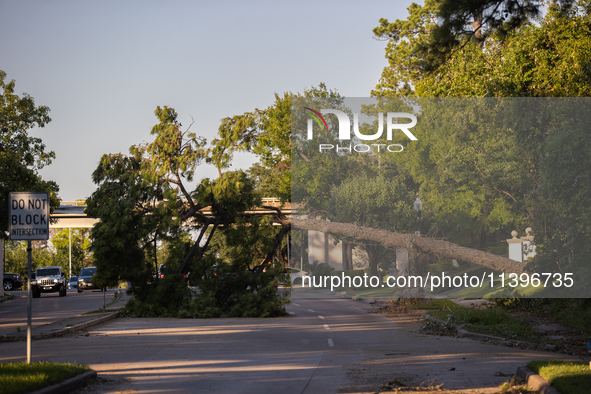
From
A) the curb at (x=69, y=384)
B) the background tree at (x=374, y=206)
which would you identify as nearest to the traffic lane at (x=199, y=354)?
the curb at (x=69, y=384)

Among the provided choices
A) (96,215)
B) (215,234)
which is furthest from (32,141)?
(215,234)

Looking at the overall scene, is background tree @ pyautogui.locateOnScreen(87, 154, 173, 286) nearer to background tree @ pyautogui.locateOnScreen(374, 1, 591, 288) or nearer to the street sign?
background tree @ pyautogui.locateOnScreen(374, 1, 591, 288)

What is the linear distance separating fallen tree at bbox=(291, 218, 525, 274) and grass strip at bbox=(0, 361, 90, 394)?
1558 cm

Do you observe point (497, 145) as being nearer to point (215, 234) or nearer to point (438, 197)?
point (438, 197)

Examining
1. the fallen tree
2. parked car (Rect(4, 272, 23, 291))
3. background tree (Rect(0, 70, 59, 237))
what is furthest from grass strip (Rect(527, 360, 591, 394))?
parked car (Rect(4, 272, 23, 291))

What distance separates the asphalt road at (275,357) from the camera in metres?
9.04

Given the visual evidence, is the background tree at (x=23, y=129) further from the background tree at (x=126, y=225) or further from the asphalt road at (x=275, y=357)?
the asphalt road at (x=275, y=357)

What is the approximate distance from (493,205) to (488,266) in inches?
92.2

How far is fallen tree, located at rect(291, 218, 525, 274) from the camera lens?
71.5 feet

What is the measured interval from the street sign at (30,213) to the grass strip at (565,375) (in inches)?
338

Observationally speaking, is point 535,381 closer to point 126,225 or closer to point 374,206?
point 374,206

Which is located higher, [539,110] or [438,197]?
[539,110]

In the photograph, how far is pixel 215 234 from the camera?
83.3ft

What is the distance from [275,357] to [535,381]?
17.3ft
